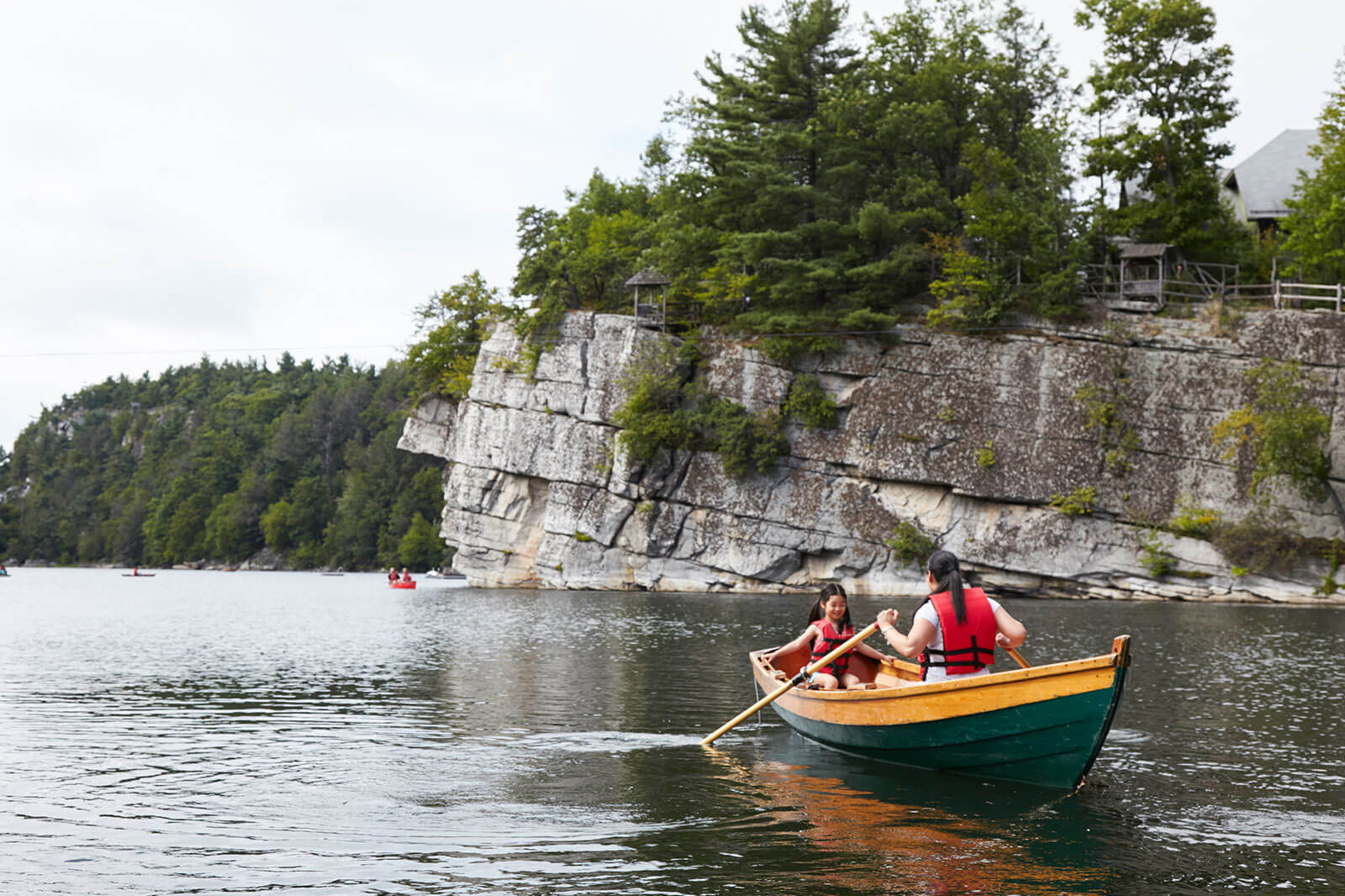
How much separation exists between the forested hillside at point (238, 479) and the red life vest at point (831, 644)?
303ft

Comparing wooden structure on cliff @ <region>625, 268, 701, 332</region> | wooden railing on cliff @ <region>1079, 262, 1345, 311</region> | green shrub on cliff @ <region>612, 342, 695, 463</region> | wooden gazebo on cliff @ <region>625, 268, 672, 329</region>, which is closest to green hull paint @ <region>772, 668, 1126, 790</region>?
green shrub on cliff @ <region>612, 342, 695, 463</region>

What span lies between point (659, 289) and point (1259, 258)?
27534 millimetres

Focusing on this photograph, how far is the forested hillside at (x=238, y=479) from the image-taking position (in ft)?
367

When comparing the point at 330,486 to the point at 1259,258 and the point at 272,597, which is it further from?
the point at 1259,258

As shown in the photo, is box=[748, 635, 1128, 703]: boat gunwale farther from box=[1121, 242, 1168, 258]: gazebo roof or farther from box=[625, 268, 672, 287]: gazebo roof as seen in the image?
box=[625, 268, 672, 287]: gazebo roof

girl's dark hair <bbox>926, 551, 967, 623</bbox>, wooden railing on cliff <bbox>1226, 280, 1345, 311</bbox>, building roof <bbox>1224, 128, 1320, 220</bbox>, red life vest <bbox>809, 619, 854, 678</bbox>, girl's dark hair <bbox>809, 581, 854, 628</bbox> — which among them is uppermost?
building roof <bbox>1224, 128, 1320, 220</bbox>

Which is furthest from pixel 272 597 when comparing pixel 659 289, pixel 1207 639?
pixel 1207 639

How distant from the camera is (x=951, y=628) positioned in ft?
34.7

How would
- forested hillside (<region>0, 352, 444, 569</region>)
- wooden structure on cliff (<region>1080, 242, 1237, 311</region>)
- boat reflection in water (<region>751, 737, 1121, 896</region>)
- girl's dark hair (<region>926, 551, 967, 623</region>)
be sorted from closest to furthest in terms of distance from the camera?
boat reflection in water (<region>751, 737, 1121, 896</region>)
girl's dark hair (<region>926, 551, 967, 623</region>)
wooden structure on cliff (<region>1080, 242, 1237, 311</region>)
forested hillside (<region>0, 352, 444, 569</region>)

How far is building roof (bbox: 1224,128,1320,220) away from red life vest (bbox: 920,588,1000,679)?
164 ft

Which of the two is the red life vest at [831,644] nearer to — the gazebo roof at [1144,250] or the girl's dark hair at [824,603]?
the girl's dark hair at [824,603]

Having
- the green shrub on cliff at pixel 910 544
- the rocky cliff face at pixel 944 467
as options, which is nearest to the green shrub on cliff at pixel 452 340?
the rocky cliff face at pixel 944 467

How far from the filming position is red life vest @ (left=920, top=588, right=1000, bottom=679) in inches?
414

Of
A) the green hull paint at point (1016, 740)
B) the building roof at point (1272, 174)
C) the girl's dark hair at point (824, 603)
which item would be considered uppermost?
the building roof at point (1272, 174)
